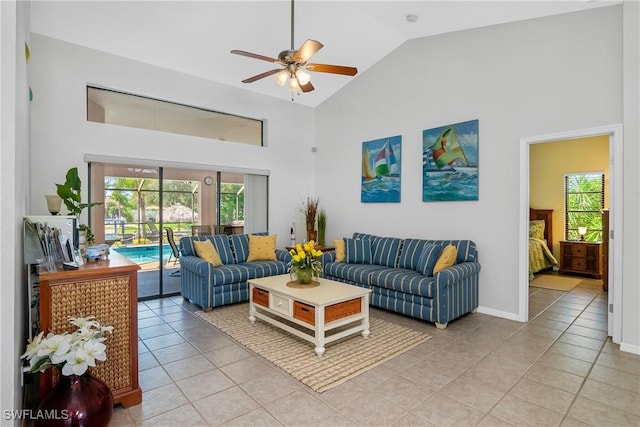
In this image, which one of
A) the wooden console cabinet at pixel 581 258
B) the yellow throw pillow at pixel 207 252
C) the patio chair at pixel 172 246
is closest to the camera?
the yellow throw pillow at pixel 207 252

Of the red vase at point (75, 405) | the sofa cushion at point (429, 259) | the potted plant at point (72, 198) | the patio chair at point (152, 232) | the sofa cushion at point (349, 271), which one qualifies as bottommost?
the red vase at point (75, 405)

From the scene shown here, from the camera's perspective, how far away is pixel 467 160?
14.5ft

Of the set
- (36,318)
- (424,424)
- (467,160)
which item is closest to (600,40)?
(467,160)

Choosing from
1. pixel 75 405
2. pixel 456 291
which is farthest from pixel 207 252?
pixel 456 291

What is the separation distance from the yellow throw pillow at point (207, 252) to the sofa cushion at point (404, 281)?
2.17m

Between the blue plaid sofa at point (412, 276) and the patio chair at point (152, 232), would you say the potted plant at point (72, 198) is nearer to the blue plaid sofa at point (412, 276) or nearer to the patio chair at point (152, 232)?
the patio chair at point (152, 232)

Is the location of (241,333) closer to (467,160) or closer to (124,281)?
(124,281)

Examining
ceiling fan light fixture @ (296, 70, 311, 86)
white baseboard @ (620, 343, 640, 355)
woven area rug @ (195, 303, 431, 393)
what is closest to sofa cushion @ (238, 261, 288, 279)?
woven area rug @ (195, 303, 431, 393)

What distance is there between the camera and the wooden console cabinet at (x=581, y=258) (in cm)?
630

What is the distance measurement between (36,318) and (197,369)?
4.32 feet

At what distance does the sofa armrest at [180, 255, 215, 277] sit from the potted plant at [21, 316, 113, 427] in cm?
237

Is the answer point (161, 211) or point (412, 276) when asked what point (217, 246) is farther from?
point (412, 276)

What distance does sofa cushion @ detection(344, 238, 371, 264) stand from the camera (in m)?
5.11

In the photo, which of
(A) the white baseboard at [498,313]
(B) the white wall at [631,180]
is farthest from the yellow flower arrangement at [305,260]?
(B) the white wall at [631,180]
